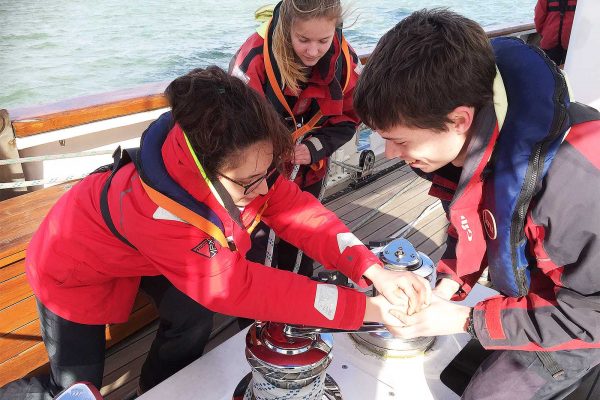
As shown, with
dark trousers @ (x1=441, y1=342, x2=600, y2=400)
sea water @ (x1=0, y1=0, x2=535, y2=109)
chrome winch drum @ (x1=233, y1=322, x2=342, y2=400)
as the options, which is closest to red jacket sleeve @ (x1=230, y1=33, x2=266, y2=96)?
chrome winch drum @ (x1=233, y1=322, x2=342, y2=400)

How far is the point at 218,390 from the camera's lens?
1180mm

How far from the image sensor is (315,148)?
5.91 feet

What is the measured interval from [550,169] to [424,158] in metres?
0.24

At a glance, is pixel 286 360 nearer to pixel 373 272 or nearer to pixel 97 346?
pixel 373 272

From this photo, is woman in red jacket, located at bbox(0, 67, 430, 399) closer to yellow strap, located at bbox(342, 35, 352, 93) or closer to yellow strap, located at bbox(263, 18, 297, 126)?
yellow strap, located at bbox(263, 18, 297, 126)

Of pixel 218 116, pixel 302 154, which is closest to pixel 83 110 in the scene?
pixel 302 154

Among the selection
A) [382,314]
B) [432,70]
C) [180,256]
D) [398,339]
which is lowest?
[398,339]

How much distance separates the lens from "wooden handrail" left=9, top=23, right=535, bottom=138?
1990 mm

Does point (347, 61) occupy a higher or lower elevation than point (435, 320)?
higher

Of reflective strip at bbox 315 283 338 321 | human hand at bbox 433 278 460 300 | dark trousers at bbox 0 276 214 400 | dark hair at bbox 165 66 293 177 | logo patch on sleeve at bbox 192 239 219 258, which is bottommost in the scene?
dark trousers at bbox 0 276 214 400

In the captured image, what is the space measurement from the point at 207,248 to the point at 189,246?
4 centimetres

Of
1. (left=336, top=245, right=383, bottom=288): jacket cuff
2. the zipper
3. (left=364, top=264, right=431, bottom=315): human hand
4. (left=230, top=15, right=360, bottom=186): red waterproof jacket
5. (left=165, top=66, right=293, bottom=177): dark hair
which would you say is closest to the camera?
the zipper

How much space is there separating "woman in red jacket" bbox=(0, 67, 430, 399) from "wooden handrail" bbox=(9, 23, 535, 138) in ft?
2.30

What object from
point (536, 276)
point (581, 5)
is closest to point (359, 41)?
point (581, 5)
